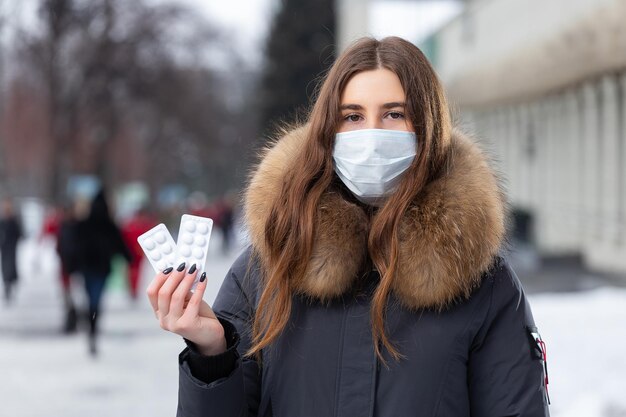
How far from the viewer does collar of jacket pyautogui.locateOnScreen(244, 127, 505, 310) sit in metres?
2.22

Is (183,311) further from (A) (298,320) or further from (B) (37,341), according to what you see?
(B) (37,341)

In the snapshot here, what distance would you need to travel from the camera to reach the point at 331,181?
2.46m

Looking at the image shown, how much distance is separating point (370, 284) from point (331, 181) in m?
0.30

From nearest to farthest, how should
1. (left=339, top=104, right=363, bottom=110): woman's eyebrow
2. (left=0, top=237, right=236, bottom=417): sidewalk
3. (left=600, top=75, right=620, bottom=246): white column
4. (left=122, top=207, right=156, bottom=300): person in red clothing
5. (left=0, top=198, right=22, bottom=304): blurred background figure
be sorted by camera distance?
(left=339, top=104, right=363, bottom=110): woman's eyebrow → (left=0, top=237, right=236, bottom=417): sidewalk → (left=122, top=207, right=156, bottom=300): person in red clothing → (left=0, top=198, right=22, bottom=304): blurred background figure → (left=600, top=75, right=620, bottom=246): white column

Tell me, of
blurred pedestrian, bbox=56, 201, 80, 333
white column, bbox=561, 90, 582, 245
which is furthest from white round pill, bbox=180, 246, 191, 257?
white column, bbox=561, 90, 582, 245

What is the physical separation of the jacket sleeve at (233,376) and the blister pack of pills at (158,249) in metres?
0.21

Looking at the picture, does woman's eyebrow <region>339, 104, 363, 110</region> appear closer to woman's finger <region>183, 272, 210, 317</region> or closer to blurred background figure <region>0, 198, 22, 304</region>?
woman's finger <region>183, 272, 210, 317</region>

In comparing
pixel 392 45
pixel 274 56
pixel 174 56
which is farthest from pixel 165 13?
pixel 392 45

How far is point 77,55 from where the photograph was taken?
83.9ft

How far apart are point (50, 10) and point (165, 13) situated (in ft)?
26.0

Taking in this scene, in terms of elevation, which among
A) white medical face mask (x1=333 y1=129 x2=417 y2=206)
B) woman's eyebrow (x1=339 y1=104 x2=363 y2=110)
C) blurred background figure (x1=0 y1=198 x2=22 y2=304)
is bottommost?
blurred background figure (x1=0 y1=198 x2=22 y2=304)

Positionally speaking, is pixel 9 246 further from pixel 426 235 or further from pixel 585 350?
pixel 426 235

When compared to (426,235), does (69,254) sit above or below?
below

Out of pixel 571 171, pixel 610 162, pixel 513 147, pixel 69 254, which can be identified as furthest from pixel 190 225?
pixel 513 147
